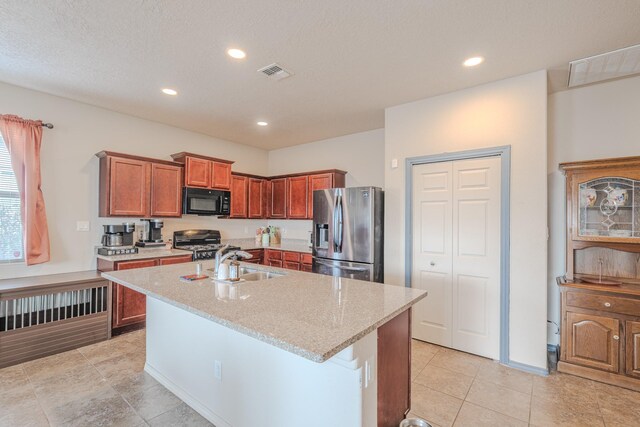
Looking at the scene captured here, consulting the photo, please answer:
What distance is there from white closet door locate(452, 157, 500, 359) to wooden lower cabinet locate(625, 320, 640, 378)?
0.89m

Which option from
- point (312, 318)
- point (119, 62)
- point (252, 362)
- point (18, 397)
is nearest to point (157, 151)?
point (119, 62)

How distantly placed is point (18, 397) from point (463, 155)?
4329 millimetres

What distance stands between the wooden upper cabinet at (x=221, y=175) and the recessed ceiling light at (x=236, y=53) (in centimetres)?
240

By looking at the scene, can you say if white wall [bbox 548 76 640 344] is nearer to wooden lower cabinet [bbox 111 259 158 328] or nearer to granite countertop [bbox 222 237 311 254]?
granite countertop [bbox 222 237 311 254]

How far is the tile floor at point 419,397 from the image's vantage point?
200cm

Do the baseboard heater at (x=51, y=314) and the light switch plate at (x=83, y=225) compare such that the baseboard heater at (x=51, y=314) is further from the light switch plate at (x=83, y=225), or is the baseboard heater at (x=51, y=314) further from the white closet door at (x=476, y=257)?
the white closet door at (x=476, y=257)

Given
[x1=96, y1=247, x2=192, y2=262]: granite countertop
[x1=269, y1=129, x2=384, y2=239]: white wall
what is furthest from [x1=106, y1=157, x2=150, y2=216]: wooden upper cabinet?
[x1=269, y1=129, x2=384, y2=239]: white wall

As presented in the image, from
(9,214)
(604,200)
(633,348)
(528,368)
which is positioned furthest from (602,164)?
(9,214)

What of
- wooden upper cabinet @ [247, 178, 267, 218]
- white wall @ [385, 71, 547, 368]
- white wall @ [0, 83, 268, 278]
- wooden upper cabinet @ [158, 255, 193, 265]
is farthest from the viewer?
wooden upper cabinet @ [247, 178, 267, 218]

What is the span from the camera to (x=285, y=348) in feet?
3.74

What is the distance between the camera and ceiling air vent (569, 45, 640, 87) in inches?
94.2

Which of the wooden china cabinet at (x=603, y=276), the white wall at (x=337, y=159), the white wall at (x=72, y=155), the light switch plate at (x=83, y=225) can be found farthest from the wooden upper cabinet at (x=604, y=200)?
the light switch plate at (x=83, y=225)

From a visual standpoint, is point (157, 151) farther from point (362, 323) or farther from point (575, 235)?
point (575, 235)

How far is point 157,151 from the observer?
439 cm
